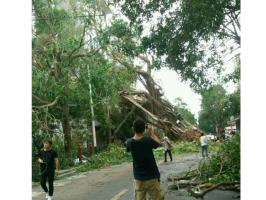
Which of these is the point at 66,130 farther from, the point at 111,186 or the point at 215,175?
the point at 215,175

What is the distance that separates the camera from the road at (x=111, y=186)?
6.07 m

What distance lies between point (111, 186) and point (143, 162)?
2.85 m

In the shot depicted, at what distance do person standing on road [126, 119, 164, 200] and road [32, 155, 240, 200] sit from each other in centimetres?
157

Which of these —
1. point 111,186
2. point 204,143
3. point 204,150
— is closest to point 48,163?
point 111,186

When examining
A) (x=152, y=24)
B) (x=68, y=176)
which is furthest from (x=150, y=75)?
(x=68, y=176)

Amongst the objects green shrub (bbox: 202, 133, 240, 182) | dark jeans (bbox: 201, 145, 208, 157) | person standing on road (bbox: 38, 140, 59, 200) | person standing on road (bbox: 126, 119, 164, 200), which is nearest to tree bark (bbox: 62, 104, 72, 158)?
person standing on road (bbox: 38, 140, 59, 200)

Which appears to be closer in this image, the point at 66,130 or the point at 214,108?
the point at 214,108

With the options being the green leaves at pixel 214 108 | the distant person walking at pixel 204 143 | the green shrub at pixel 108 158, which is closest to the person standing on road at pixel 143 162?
the green leaves at pixel 214 108

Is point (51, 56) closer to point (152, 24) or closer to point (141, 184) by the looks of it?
point (152, 24)

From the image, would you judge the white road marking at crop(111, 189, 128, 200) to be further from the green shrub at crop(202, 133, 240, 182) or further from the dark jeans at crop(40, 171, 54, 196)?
the green shrub at crop(202, 133, 240, 182)

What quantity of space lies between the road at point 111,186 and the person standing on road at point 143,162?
157 cm

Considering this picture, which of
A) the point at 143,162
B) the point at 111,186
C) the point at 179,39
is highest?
the point at 179,39

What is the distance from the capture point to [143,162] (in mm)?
4328

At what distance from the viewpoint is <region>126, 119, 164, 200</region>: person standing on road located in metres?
4.30
